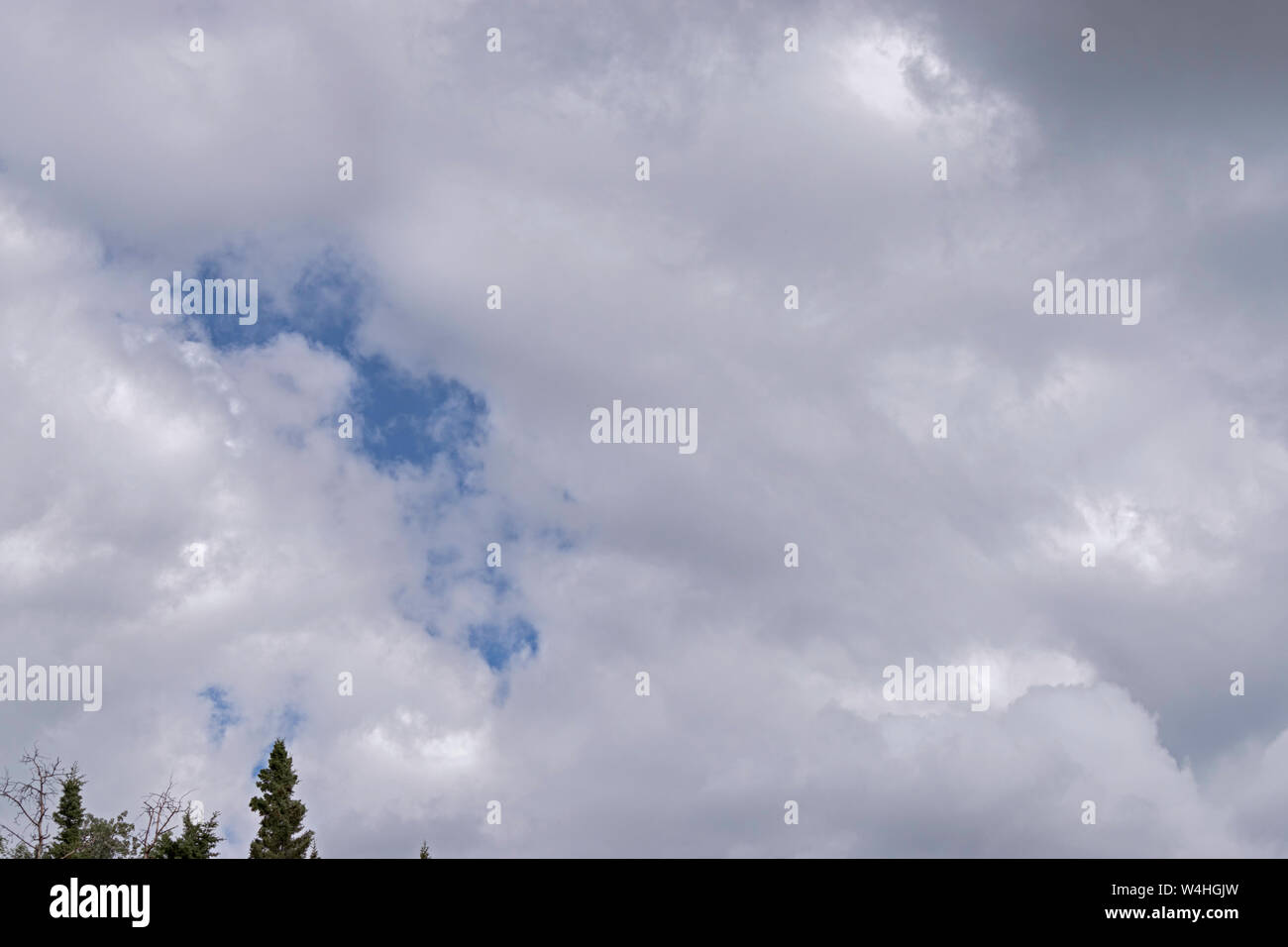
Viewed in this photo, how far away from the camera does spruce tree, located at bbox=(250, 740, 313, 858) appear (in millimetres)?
86438

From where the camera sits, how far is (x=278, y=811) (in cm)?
8831

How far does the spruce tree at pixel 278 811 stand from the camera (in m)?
86.4
